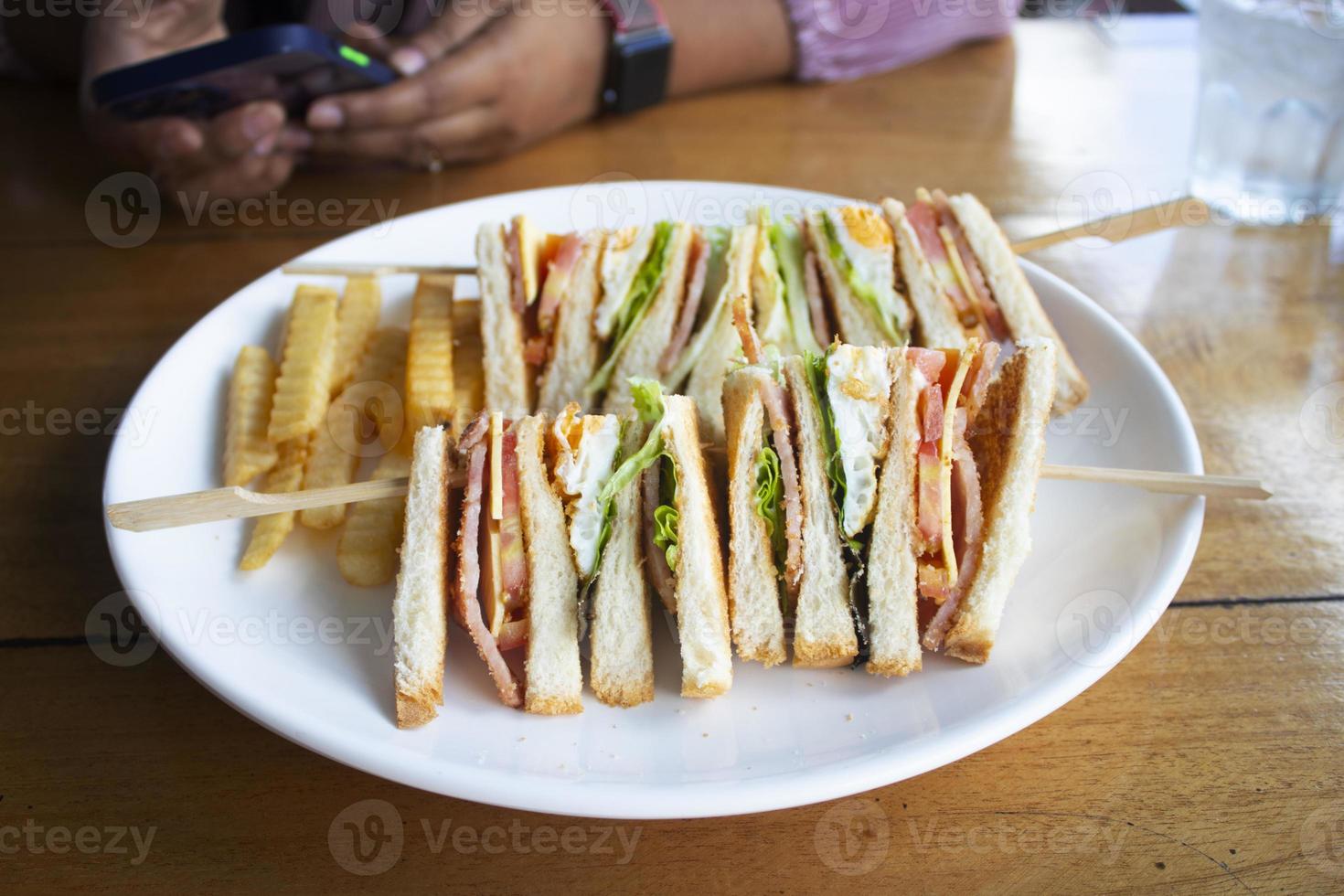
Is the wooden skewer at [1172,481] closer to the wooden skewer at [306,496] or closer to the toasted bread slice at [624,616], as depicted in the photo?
the wooden skewer at [306,496]

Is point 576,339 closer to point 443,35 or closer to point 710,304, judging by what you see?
point 710,304

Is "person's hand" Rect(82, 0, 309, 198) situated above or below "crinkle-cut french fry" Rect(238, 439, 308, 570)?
above

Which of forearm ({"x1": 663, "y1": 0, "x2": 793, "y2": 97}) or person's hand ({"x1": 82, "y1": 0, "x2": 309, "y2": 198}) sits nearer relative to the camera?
person's hand ({"x1": 82, "y1": 0, "x2": 309, "y2": 198})

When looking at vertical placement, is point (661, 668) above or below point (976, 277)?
below

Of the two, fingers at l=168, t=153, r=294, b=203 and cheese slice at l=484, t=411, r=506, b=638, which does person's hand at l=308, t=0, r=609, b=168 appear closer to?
fingers at l=168, t=153, r=294, b=203

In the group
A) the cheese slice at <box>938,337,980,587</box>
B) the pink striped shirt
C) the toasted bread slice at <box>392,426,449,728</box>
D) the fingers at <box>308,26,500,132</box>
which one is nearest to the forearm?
the pink striped shirt

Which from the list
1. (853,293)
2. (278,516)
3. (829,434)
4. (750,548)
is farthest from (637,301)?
Answer: (278,516)
